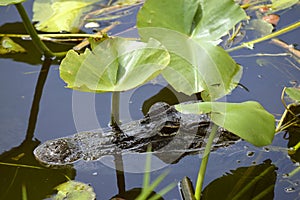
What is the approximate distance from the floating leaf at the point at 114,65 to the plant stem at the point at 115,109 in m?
0.06

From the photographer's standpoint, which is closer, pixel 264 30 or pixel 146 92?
pixel 146 92

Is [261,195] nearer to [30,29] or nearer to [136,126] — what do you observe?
[136,126]

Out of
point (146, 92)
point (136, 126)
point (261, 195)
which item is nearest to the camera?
point (261, 195)

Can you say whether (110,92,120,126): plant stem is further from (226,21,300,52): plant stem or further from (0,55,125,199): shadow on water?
(226,21,300,52): plant stem

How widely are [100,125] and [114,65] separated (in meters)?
0.18

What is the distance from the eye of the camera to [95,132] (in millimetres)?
1149

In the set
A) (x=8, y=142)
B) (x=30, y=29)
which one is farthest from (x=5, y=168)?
(x=30, y=29)

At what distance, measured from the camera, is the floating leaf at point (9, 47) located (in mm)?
1405

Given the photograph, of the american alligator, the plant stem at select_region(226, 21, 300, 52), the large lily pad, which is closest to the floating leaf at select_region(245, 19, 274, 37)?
the plant stem at select_region(226, 21, 300, 52)

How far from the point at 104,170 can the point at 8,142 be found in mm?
228

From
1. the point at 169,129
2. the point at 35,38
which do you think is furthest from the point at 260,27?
the point at 35,38

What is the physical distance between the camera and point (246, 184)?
41.4 inches

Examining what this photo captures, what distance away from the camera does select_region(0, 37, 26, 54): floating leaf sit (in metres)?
1.41

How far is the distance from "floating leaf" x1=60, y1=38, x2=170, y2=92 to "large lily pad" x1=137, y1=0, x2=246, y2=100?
0.29 ft
